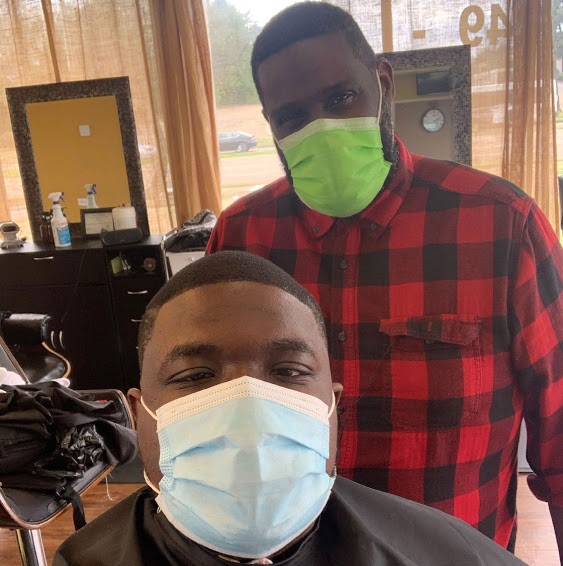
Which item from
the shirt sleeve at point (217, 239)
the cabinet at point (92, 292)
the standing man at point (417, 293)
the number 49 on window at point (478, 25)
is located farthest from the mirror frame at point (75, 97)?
the standing man at point (417, 293)

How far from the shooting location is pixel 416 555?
0.81 meters

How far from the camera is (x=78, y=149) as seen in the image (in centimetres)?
330

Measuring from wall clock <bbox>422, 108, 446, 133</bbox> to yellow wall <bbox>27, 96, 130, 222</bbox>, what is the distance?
5.72ft

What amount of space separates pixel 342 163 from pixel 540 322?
43 centimetres

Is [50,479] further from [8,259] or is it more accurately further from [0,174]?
[0,174]

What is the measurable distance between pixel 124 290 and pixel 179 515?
8.45 ft

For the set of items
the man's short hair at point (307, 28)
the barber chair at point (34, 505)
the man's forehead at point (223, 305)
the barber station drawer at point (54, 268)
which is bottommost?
the barber chair at point (34, 505)

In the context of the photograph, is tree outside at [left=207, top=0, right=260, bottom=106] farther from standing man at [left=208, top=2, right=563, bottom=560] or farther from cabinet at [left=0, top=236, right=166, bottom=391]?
standing man at [left=208, top=2, right=563, bottom=560]

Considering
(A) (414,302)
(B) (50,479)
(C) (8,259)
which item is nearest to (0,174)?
(C) (8,259)

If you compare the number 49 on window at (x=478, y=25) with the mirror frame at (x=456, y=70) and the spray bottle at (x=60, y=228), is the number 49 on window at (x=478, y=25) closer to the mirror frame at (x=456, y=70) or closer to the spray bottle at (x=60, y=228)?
the mirror frame at (x=456, y=70)

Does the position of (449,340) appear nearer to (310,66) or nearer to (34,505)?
(310,66)

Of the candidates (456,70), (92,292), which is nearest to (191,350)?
(456,70)

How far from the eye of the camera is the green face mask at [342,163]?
3.33 ft

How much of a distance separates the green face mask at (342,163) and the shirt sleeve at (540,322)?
0.28 m
